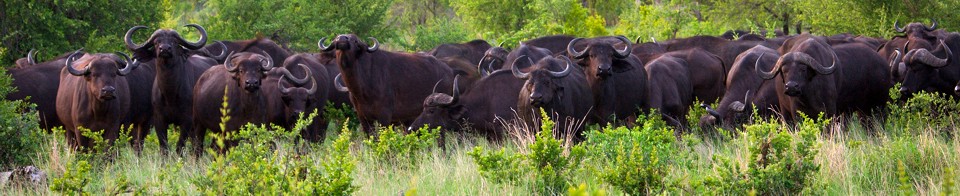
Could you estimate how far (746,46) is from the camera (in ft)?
59.0

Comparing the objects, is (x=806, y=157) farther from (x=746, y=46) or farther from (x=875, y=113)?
(x=746, y=46)

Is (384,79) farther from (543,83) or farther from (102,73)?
(102,73)

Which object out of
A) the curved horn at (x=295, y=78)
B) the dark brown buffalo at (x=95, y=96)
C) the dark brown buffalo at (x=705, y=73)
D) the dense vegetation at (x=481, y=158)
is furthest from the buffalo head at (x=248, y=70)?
the dark brown buffalo at (x=705, y=73)

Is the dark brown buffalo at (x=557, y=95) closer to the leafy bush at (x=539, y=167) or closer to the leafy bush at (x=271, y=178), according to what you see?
the leafy bush at (x=539, y=167)

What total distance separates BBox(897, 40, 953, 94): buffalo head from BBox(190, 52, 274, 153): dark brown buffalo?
6929 millimetres

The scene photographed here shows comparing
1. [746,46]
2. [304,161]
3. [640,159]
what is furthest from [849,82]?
[304,161]

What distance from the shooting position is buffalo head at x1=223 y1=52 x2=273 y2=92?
12922 mm

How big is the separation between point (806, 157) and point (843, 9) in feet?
55.8

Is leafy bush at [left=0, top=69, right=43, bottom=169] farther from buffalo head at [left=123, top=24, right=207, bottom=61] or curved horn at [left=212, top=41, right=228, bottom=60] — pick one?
curved horn at [left=212, top=41, right=228, bottom=60]

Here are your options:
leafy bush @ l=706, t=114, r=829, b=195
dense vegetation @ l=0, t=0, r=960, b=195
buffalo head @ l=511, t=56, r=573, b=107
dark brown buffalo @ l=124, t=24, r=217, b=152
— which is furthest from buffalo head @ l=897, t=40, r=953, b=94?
dark brown buffalo @ l=124, t=24, r=217, b=152

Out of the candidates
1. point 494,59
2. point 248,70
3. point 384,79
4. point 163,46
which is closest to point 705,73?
point 494,59

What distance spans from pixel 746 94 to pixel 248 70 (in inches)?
215

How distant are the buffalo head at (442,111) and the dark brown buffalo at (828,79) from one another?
3249mm

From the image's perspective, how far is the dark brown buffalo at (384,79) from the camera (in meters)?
14.4
